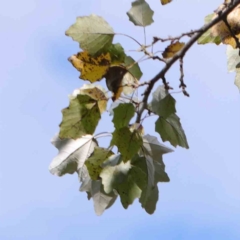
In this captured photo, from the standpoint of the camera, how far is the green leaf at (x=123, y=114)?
2.36ft

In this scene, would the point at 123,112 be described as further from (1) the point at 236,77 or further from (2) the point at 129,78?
(1) the point at 236,77

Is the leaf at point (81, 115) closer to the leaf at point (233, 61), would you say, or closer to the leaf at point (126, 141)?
the leaf at point (126, 141)

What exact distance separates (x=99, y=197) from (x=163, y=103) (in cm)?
20

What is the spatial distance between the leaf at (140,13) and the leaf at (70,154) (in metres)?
0.22

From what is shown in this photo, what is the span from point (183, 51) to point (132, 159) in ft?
0.68

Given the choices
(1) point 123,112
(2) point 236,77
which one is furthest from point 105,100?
(2) point 236,77

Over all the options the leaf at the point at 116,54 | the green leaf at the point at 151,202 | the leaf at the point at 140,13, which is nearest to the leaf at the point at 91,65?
the leaf at the point at 116,54

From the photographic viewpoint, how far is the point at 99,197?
0.83 m

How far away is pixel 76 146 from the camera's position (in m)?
0.90

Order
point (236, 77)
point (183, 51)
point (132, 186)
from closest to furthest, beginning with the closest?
point (183, 51), point (132, 186), point (236, 77)

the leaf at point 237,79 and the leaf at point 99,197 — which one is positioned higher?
the leaf at point 237,79

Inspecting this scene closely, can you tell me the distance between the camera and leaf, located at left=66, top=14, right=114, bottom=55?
72cm

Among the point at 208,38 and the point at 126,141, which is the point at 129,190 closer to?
the point at 126,141

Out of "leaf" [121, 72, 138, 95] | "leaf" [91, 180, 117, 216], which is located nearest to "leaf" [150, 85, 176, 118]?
"leaf" [121, 72, 138, 95]
